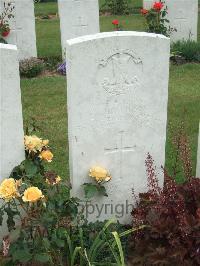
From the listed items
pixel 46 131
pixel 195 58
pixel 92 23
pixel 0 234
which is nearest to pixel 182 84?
pixel 195 58

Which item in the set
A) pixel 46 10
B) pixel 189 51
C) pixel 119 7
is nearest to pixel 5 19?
pixel 189 51

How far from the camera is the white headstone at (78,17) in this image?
27.9 ft

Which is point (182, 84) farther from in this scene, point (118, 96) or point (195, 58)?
point (118, 96)

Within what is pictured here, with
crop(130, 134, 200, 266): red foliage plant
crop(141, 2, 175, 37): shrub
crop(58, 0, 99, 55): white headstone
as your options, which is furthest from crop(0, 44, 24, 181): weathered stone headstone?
crop(141, 2, 175, 37): shrub

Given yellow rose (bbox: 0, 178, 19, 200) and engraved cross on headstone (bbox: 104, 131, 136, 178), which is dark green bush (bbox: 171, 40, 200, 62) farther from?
yellow rose (bbox: 0, 178, 19, 200)

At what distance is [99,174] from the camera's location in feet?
12.2

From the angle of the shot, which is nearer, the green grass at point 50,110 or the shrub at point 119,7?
the green grass at point 50,110

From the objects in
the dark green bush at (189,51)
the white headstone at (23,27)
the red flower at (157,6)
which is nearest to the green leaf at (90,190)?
the white headstone at (23,27)

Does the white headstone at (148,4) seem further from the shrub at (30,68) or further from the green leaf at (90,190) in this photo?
the green leaf at (90,190)

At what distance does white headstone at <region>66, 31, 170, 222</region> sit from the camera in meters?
3.47

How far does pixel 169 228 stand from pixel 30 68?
5.49 meters

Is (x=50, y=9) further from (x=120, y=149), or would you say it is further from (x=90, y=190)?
(x=90, y=190)

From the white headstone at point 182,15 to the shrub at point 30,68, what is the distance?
2.66 m

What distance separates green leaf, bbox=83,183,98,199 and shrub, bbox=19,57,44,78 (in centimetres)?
490
